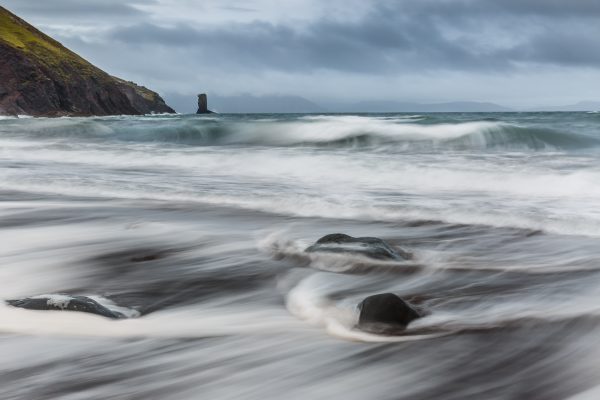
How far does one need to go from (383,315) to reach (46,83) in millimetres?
70381

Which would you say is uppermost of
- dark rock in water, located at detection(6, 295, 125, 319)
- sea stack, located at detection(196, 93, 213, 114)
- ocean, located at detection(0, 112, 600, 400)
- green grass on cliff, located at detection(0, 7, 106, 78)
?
green grass on cliff, located at detection(0, 7, 106, 78)

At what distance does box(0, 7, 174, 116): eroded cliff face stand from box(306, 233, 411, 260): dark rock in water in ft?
211

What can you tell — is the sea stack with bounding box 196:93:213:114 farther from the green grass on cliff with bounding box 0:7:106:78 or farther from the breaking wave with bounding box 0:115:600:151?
the breaking wave with bounding box 0:115:600:151

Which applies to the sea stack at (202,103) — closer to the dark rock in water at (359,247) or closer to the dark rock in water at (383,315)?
the dark rock in water at (359,247)

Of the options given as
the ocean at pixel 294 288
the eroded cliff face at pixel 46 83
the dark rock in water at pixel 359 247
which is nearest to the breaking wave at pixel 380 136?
Result: the ocean at pixel 294 288

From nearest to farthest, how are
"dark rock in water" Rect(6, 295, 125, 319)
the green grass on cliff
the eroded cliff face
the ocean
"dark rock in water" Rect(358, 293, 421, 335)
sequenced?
the ocean
"dark rock in water" Rect(358, 293, 421, 335)
"dark rock in water" Rect(6, 295, 125, 319)
the eroded cliff face
the green grass on cliff

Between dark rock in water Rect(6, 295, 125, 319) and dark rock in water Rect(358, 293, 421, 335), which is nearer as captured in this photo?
dark rock in water Rect(358, 293, 421, 335)

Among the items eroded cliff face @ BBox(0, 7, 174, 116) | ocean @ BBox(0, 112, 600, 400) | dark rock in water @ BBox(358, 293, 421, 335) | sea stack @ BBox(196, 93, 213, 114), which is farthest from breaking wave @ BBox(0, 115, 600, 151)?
sea stack @ BBox(196, 93, 213, 114)

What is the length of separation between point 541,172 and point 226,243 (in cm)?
638

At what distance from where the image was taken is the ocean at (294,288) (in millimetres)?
2414

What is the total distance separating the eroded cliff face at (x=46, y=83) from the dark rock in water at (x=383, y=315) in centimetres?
6572

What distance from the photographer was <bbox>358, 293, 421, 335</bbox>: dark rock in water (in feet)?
9.50

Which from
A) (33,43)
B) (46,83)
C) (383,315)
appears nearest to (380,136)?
(383,315)

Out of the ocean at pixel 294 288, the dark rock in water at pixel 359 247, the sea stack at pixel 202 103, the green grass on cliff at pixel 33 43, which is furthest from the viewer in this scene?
the sea stack at pixel 202 103
